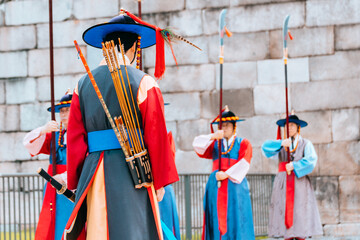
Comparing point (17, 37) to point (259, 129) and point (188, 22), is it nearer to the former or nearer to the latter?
point (188, 22)

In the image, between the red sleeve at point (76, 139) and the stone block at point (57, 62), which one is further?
the stone block at point (57, 62)

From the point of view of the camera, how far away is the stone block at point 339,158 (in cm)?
1028

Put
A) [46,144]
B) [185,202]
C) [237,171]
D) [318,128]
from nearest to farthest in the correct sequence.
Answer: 1. [46,144]
2. [237,171]
3. [185,202]
4. [318,128]

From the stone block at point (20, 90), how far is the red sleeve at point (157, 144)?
7190mm

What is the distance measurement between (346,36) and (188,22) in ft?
8.04

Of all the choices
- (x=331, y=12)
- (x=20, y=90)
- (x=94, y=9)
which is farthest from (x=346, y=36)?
(x=20, y=90)

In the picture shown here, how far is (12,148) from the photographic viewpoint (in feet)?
37.3

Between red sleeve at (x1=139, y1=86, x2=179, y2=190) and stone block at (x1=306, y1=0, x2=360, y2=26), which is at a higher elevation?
stone block at (x1=306, y1=0, x2=360, y2=26)

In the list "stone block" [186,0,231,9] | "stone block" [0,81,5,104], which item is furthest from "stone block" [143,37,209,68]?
"stone block" [0,81,5,104]

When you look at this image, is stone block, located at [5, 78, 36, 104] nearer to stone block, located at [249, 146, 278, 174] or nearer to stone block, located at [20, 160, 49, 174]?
stone block, located at [20, 160, 49, 174]

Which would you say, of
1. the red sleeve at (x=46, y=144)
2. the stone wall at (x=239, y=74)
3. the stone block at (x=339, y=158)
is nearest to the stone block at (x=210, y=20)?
the stone wall at (x=239, y=74)

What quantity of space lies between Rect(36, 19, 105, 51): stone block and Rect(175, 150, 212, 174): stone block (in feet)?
8.16

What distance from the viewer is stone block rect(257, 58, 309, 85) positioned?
34.9 feet

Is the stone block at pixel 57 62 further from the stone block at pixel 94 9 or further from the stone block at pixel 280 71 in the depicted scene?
the stone block at pixel 280 71
